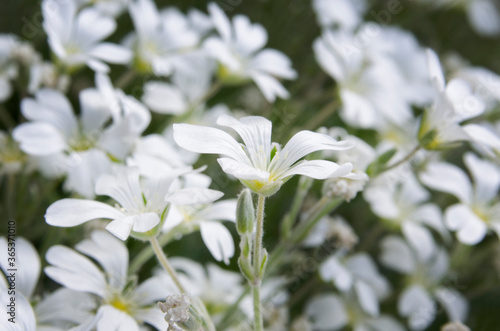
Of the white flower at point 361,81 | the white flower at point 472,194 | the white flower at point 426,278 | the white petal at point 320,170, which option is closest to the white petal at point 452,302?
the white flower at point 426,278

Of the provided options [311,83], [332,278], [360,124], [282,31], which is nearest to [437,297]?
[332,278]

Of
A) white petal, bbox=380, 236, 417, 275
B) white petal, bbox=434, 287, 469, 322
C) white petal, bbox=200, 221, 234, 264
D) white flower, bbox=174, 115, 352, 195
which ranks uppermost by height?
white flower, bbox=174, 115, 352, 195

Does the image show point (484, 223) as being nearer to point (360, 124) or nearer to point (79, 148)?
point (360, 124)

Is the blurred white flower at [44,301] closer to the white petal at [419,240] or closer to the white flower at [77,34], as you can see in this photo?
the white flower at [77,34]

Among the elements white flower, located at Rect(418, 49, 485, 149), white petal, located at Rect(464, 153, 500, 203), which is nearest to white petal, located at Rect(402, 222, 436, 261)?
white petal, located at Rect(464, 153, 500, 203)

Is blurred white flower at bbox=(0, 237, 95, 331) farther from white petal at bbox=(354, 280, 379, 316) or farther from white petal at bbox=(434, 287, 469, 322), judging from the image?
white petal at bbox=(434, 287, 469, 322)
